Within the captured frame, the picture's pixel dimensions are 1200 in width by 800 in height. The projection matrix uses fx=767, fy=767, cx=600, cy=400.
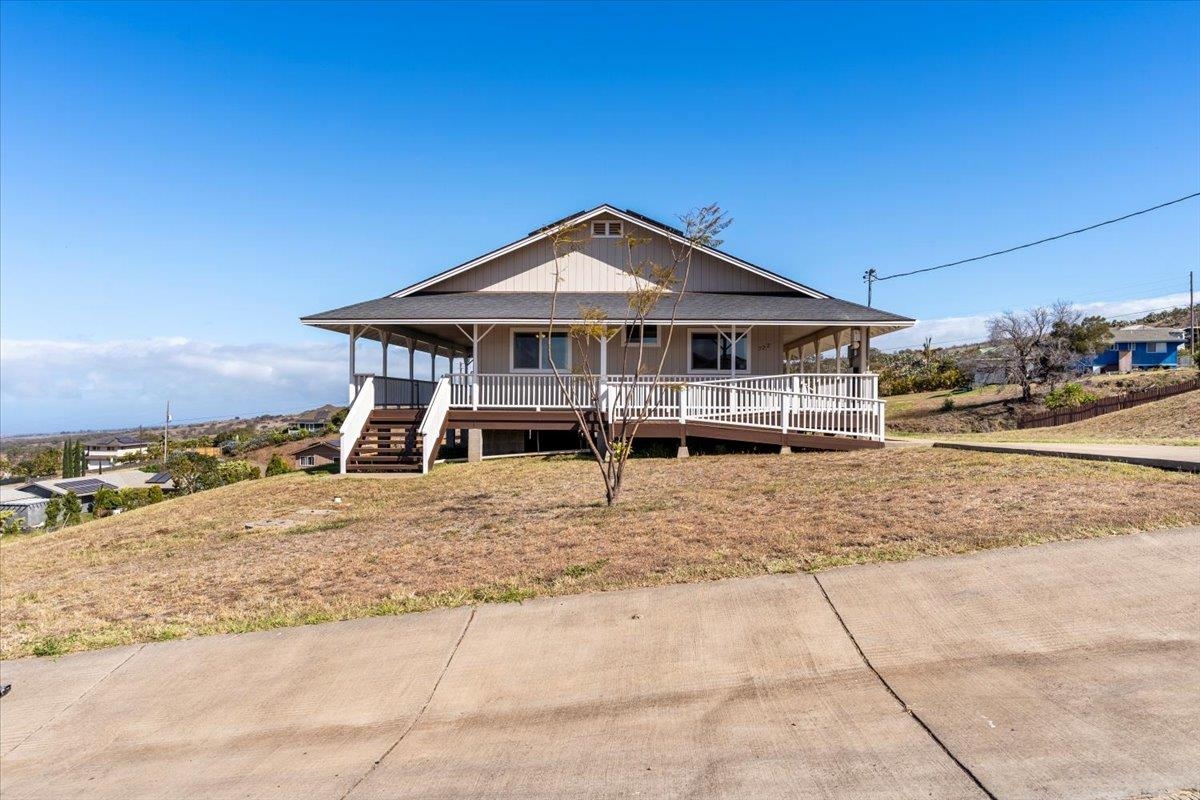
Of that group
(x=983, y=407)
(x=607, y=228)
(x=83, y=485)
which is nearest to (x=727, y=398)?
(x=607, y=228)

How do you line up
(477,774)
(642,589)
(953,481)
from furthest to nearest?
(953,481), (642,589), (477,774)

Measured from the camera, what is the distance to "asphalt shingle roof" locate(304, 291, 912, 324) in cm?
1858

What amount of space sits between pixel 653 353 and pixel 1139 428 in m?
13.2

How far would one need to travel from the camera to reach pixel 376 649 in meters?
6.18

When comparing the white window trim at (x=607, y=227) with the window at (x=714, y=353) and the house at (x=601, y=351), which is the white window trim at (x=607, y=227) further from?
the window at (x=714, y=353)

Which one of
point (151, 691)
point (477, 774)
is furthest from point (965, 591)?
point (151, 691)

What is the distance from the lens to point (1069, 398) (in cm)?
2716

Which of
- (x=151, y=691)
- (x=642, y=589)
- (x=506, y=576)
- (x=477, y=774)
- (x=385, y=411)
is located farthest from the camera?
(x=385, y=411)

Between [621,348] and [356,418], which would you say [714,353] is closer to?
[621,348]

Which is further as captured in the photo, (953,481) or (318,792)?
(953,481)

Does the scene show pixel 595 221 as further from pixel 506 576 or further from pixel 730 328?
pixel 506 576

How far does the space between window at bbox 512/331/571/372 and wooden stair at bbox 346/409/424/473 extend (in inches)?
132

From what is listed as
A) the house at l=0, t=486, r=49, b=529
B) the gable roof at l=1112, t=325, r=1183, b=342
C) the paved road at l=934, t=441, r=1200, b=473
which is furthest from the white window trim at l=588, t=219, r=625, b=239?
the gable roof at l=1112, t=325, r=1183, b=342

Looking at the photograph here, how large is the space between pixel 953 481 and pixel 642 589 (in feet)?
18.8
